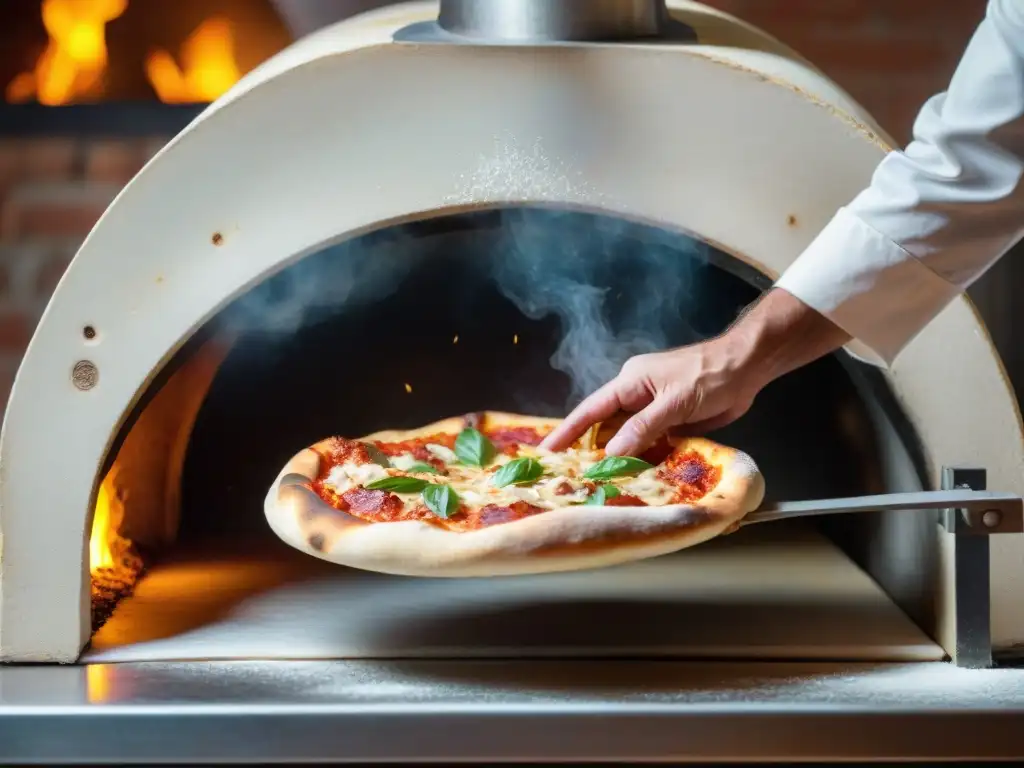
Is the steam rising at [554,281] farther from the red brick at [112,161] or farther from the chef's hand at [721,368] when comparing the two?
the red brick at [112,161]

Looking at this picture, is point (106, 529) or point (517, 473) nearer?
point (517, 473)

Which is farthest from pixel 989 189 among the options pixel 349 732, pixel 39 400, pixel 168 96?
pixel 168 96

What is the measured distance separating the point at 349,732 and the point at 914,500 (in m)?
0.50

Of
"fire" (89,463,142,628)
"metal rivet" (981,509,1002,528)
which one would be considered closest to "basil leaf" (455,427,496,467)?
"fire" (89,463,142,628)

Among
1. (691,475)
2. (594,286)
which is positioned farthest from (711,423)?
(594,286)

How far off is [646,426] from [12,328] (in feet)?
3.87

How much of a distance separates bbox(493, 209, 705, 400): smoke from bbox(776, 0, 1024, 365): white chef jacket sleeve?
0.34 metres

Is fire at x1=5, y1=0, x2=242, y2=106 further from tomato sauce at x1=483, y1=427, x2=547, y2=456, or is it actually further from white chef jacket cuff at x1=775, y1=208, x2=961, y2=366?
white chef jacket cuff at x1=775, y1=208, x2=961, y2=366

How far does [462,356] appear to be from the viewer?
162 cm

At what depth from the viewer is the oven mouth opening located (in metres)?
1.37

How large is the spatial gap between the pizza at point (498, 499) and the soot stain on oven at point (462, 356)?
21 cm

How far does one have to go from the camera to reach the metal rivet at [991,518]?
1.04 meters

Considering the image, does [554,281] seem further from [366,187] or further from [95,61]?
[95,61]

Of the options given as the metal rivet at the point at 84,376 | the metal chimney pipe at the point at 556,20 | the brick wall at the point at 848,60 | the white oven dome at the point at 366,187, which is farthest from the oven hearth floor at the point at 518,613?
the brick wall at the point at 848,60
